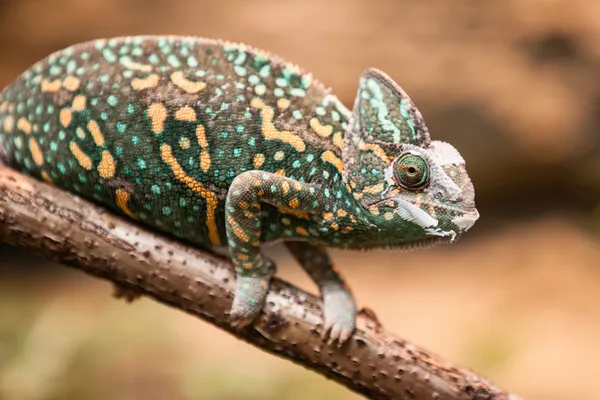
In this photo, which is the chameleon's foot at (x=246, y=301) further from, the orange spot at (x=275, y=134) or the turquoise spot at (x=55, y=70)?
the turquoise spot at (x=55, y=70)

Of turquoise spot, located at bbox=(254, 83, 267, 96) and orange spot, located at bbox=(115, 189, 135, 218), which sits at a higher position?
turquoise spot, located at bbox=(254, 83, 267, 96)

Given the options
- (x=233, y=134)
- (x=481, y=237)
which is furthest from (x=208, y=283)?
(x=481, y=237)

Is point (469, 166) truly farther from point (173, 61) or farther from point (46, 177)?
point (46, 177)

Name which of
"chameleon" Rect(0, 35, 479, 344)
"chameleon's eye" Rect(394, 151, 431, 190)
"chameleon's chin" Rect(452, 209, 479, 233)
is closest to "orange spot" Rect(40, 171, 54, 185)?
"chameleon" Rect(0, 35, 479, 344)

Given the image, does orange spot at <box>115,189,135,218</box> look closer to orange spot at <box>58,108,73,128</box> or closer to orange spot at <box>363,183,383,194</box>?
orange spot at <box>58,108,73,128</box>

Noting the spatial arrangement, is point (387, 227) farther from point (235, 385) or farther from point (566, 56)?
point (566, 56)

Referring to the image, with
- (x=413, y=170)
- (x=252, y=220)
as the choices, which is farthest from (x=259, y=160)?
(x=413, y=170)

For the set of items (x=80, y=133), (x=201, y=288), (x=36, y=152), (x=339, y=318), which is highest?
(x=80, y=133)
